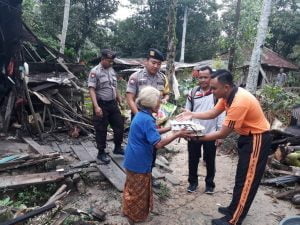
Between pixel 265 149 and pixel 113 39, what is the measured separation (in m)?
29.9

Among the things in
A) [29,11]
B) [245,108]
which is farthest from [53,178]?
[29,11]

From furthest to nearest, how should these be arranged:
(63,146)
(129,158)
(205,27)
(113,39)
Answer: (205,27), (113,39), (63,146), (129,158)

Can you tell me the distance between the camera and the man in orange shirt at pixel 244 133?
3.78 metres

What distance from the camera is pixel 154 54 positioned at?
191 inches

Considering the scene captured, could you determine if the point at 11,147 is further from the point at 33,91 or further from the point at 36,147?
the point at 33,91

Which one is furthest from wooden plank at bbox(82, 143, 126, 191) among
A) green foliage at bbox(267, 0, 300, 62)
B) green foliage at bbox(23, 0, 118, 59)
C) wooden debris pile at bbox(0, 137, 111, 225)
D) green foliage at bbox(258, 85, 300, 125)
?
green foliage at bbox(267, 0, 300, 62)

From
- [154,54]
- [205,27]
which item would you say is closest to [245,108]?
[154,54]

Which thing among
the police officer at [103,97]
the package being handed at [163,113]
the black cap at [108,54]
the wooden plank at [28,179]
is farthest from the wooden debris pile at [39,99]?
the package being handed at [163,113]

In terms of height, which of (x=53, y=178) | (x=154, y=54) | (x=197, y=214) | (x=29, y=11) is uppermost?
(x=29, y=11)

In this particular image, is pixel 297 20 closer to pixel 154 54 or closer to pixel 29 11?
pixel 29 11

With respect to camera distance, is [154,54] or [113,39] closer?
[154,54]

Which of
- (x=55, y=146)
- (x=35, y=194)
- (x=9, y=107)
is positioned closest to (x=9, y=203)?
(x=35, y=194)

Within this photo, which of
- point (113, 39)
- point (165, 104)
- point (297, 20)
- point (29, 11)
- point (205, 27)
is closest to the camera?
point (165, 104)

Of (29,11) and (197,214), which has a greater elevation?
(29,11)
